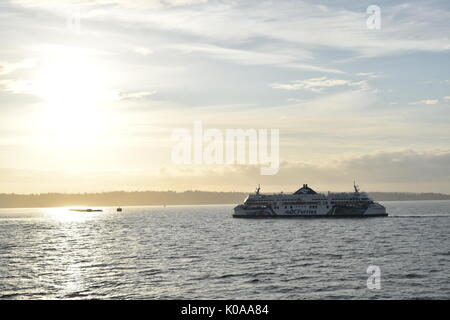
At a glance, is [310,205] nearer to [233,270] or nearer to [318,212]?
[318,212]

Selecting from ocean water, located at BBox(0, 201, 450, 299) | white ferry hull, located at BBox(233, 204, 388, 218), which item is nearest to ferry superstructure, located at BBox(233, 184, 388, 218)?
white ferry hull, located at BBox(233, 204, 388, 218)

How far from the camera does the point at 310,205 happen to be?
6467 inches

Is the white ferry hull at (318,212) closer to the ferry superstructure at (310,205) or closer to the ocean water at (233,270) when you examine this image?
the ferry superstructure at (310,205)

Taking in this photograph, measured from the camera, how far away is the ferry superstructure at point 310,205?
159 meters

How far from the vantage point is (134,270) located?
54.2 metres

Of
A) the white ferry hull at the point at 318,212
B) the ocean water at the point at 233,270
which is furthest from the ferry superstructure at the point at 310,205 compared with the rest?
the ocean water at the point at 233,270

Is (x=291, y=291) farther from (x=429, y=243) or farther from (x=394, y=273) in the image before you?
(x=429, y=243)

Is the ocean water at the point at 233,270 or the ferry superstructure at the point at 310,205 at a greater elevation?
the ferry superstructure at the point at 310,205

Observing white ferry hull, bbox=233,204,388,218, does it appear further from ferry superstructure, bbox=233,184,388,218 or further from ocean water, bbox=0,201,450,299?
ocean water, bbox=0,201,450,299

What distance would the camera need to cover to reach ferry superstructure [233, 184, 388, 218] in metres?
159

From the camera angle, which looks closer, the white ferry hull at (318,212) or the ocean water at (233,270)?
the ocean water at (233,270)

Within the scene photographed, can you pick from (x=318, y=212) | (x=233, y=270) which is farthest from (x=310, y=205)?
(x=233, y=270)

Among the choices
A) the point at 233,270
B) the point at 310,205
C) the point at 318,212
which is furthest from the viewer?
the point at 310,205

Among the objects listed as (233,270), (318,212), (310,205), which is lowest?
(233,270)
